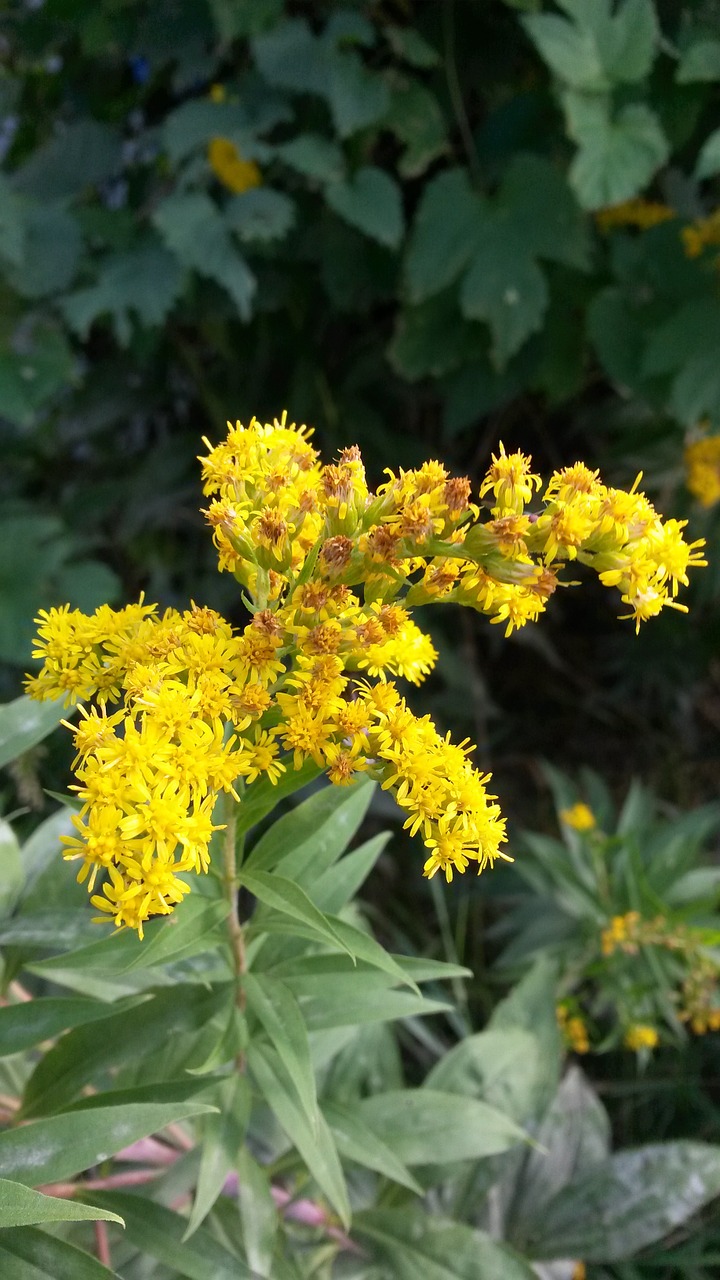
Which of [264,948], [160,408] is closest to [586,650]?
[160,408]

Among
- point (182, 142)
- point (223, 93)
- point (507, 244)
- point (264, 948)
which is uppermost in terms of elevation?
point (223, 93)

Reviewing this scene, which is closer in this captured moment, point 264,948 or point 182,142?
point 264,948

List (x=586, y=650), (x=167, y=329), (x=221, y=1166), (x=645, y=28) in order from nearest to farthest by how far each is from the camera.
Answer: (x=221, y=1166), (x=645, y=28), (x=167, y=329), (x=586, y=650)

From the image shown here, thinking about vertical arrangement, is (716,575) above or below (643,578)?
above

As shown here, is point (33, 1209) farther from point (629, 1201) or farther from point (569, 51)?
point (569, 51)

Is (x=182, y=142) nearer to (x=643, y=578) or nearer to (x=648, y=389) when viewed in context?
(x=648, y=389)

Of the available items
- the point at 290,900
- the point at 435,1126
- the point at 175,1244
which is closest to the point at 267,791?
the point at 290,900

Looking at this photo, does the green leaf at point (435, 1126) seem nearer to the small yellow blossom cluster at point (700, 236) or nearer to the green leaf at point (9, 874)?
the green leaf at point (9, 874)
